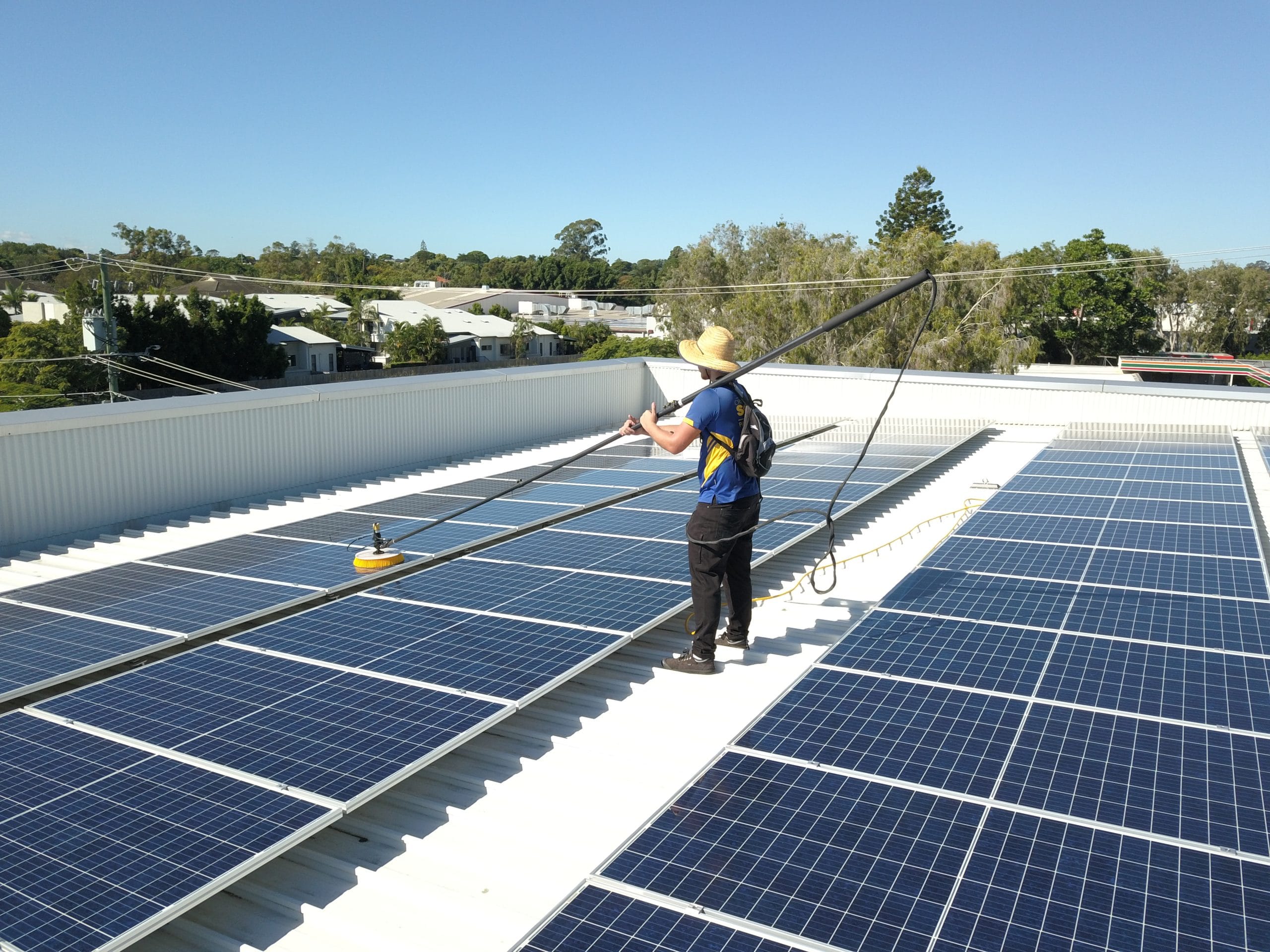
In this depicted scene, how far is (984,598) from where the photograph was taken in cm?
775

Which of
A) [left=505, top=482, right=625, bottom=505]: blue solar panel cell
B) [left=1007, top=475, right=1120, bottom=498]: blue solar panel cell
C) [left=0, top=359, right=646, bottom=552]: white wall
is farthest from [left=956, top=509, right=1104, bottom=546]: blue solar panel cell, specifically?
[left=0, top=359, right=646, bottom=552]: white wall

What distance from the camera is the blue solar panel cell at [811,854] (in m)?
3.60

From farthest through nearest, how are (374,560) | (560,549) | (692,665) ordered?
(560,549) < (374,560) < (692,665)

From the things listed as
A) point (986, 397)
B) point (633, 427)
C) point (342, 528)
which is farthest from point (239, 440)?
point (986, 397)

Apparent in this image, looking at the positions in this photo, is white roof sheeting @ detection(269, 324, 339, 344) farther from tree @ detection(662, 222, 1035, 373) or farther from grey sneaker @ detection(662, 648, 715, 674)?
grey sneaker @ detection(662, 648, 715, 674)

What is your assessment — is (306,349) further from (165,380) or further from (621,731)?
(621,731)

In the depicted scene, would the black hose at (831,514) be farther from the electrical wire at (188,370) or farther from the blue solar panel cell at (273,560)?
the electrical wire at (188,370)

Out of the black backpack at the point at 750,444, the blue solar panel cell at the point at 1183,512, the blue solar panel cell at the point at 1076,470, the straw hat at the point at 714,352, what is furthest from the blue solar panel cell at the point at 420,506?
the blue solar panel cell at the point at 1076,470

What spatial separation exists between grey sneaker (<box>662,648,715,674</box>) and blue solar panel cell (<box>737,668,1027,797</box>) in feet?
3.26

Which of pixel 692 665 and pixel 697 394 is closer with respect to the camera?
pixel 697 394

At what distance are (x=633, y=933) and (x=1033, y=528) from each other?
319 inches

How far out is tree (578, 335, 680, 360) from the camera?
6519 cm

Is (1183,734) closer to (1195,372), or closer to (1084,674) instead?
(1084,674)

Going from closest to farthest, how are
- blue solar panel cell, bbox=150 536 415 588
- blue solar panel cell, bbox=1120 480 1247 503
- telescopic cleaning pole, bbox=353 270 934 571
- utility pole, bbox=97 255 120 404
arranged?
telescopic cleaning pole, bbox=353 270 934 571, blue solar panel cell, bbox=150 536 415 588, blue solar panel cell, bbox=1120 480 1247 503, utility pole, bbox=97 255 120 404
